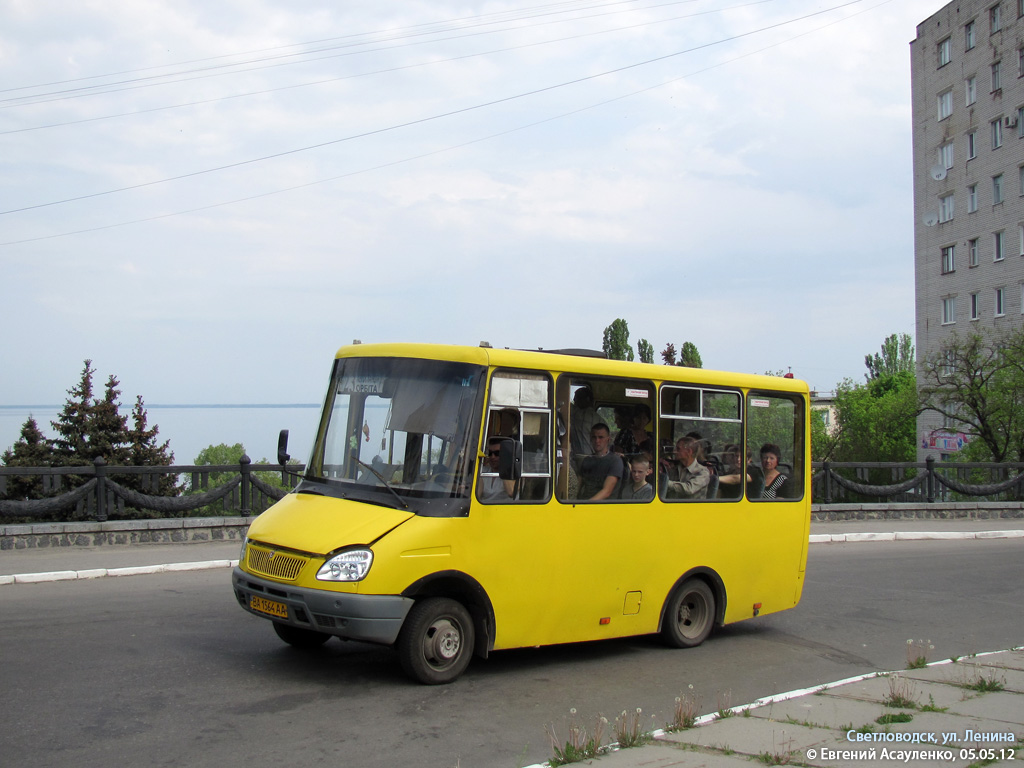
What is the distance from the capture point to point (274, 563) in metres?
7.24

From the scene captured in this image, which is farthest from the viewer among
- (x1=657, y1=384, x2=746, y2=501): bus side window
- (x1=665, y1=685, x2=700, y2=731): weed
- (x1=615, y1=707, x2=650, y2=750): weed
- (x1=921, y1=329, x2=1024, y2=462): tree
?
(x1=921, y1=329, x2=1024, y2=462): tree

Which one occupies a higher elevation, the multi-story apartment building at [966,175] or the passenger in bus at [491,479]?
the multi-story apartment building at [966,175]

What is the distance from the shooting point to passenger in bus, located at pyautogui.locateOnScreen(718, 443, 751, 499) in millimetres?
9609

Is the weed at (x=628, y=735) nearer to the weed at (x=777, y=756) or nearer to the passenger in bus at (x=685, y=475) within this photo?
the weed at (x=777, y=756)

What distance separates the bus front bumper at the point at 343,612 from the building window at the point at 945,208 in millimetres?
59520

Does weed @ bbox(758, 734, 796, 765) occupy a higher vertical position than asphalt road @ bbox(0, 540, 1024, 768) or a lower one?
higher

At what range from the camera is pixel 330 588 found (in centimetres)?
688

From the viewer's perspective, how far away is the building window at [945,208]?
193 ft

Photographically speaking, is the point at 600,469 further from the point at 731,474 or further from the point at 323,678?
the point at 323,678

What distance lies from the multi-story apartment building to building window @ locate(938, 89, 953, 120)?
2.4 inches

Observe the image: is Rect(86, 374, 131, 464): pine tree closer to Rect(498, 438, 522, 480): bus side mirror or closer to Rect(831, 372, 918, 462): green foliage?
Rect(498, 438, 522, 480): bus side mirror

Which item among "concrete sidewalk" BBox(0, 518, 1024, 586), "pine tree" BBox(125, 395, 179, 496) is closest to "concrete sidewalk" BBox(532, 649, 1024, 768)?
"concrete sidewalk" BBox(0, 518, 1024, 586)

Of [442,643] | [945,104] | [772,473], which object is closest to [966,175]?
[945,104]

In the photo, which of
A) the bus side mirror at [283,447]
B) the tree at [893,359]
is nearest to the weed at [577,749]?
the bus side mirror at [283,447]
